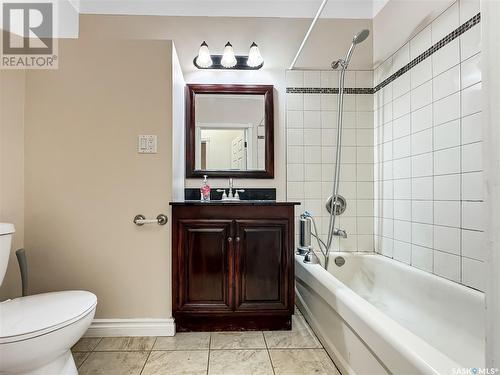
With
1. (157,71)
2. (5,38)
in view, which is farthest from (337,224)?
(5,38)

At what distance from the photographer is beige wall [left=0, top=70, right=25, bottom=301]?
1637mm

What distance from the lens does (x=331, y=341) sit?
1.56 metres

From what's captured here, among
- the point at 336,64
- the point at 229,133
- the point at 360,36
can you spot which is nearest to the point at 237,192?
the point at 229,133

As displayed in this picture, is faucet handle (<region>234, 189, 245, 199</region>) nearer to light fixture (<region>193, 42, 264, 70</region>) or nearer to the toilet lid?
light fixture (<region>193, 42, 264, 70</region>)

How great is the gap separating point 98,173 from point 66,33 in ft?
4.43

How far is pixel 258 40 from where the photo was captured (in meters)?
2.38

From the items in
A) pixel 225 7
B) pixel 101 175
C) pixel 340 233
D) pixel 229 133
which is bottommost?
pixel 340 233

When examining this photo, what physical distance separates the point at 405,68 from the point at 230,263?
1.76 meters

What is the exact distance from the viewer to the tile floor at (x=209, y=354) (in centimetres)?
145

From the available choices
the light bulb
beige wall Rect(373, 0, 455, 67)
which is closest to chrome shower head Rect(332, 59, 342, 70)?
beige wall Rect(373, 0, 455, 67)

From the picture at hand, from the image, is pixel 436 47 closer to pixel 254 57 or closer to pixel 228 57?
pixel 254 57

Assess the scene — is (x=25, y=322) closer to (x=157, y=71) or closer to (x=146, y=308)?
(x=146, y=308)

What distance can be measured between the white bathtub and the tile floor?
136 mm

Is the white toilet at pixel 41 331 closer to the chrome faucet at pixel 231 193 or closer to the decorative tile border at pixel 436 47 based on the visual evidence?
the chrome faucet at pixel 231 193
